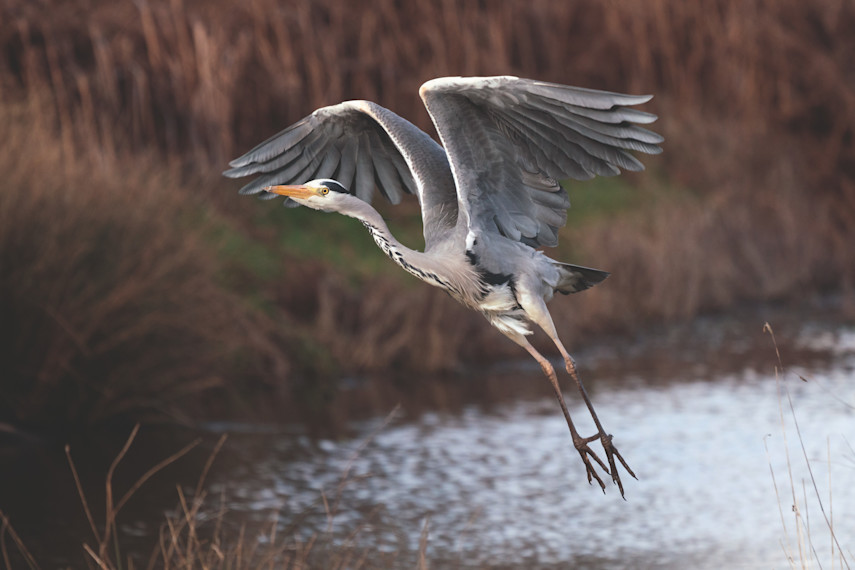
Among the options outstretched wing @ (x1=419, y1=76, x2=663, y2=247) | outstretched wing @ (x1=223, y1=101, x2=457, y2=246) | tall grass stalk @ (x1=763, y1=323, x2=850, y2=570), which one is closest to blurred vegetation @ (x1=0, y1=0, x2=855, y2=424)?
outstretched wing @ (x1=223, y1=101, x2=457, y2=246)

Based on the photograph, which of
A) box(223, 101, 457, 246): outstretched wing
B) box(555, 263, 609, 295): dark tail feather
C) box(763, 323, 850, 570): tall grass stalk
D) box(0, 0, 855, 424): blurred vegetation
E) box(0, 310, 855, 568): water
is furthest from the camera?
box(0, 0, 855, 424): blurred vegetation

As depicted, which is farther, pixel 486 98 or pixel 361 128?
pixel 361 128

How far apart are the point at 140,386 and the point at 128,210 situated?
1123mm

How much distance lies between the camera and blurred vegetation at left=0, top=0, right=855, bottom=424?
827 centimetres

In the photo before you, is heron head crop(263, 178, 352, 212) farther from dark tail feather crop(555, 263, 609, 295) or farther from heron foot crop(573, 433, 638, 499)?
heron foot crop(573, 433, 638, 499)

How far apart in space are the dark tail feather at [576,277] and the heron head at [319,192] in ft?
2.97

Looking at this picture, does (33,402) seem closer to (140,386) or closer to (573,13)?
(140,386)

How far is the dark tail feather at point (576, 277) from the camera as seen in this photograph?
206 inches

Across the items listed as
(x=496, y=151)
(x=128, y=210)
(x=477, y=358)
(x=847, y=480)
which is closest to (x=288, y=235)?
(x=477, y=358)

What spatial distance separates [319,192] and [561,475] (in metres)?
3.74

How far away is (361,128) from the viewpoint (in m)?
5.83

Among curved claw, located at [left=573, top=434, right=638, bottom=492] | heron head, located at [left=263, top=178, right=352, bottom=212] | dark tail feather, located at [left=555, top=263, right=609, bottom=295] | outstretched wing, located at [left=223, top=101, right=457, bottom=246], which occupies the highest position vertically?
outstretched wing, located at [left=223, top=101, right=457, bottom=246]

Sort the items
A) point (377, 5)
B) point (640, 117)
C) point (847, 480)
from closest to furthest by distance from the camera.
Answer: point (640, 117)
point (847, 480)
point (377, 5)

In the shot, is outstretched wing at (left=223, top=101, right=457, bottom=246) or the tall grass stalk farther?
outstretched wing at (left=223, top=101, right=457, bottom=246)
